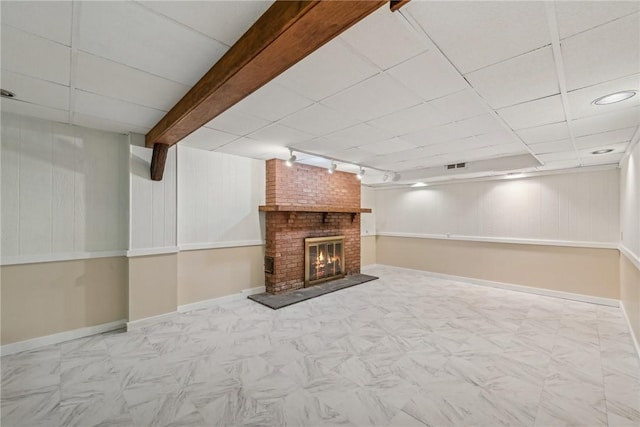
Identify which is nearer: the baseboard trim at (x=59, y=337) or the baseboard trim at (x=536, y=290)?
the baseboard trim at (x=59, y=337)

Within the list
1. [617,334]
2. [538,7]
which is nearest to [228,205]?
[538,7]

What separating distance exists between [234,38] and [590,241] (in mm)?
6054

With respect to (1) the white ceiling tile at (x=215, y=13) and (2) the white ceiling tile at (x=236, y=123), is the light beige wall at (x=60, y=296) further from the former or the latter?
(1) the white ceiling tile at (x=215, y=13)

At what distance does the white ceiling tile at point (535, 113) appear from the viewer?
7.35 feet

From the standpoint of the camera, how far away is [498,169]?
15.5 ft

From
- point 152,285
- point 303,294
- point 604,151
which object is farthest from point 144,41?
point 604,151

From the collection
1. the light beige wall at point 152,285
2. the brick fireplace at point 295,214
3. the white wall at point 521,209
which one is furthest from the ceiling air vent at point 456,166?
the light beige wall at point 152,285

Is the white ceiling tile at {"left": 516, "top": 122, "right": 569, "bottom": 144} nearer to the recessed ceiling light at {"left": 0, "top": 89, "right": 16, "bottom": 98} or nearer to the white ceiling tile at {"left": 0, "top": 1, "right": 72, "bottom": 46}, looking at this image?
the white ceiling tile at {"left": 0, "top": 1, "right": 72, "bottom": 46}

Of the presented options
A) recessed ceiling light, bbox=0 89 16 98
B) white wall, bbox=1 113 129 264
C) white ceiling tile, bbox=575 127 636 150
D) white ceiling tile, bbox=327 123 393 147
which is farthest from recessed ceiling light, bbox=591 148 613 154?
recessed ceiling light, bbox=0 89 16 98

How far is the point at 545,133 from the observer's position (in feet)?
9.79

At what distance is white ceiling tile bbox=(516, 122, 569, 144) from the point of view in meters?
2.78

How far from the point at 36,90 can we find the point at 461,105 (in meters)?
3.65

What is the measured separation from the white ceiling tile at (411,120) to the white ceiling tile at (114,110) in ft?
7.61

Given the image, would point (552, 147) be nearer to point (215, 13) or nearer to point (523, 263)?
point (523, 263)
